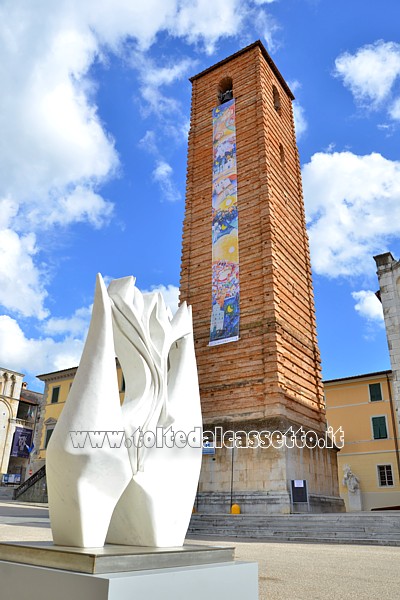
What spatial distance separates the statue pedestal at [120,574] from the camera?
3094mm

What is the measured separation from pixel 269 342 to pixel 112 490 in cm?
1403

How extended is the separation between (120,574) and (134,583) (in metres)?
0.13

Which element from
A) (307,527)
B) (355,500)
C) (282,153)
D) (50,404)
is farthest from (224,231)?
(50,404)

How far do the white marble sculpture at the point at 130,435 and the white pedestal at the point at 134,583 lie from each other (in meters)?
0.63

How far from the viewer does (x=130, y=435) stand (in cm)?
473

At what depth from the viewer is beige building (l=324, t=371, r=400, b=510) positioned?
2758cm

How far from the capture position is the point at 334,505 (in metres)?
18.3

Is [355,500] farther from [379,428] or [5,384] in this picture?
[5,384]

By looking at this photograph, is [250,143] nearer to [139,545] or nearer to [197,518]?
[197,518]

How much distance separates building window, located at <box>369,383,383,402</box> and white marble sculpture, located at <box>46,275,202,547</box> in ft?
86.6

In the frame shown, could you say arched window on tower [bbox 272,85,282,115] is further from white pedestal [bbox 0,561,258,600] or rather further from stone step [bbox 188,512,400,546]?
white pedestal [bbox 0,561,258,600]

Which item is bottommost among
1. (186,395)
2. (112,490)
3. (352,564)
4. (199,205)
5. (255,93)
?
(352,564)

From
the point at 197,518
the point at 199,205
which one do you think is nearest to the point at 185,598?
the point at 197,518

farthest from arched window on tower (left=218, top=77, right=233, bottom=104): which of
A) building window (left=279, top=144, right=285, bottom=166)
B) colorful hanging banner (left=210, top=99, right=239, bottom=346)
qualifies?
building window (left=279, top=144, right=285, bottom=166)
